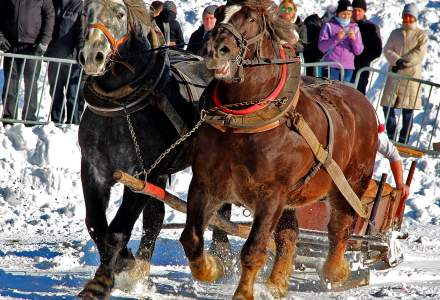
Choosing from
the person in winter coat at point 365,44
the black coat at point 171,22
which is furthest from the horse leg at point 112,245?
the person in winter coat at point 365,44

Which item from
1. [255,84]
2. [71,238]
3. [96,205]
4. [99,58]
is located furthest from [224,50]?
[71,238]

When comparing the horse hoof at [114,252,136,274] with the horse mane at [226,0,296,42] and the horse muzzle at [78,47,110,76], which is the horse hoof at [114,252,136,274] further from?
the horse mane at [226,0,296,42]

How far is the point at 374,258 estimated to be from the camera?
869 centimetres

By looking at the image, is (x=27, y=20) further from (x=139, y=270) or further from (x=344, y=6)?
(x=139, y=270)

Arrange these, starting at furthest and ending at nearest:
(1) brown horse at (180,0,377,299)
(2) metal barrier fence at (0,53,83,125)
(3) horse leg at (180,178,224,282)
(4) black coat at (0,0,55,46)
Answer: (2) metal barrier fence at (0,53,83,125)
(4) black coat at (0,0,55,46)
(3) horse leg at (180,178,224,282)
(1) brown horse at (180,0,377,299)

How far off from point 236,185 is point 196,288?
1.53 metres

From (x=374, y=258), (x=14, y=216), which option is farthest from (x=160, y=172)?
(x=14, y=216)

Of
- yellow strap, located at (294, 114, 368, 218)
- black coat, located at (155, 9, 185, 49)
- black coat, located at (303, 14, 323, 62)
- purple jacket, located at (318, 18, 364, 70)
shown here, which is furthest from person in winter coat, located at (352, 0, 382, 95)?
yellow strap, located at (294, 114, 368, 218)

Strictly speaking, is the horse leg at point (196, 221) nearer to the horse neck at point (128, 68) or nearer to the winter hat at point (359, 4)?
the horse neck at point (128, 68)

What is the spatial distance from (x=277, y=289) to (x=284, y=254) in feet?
1.11

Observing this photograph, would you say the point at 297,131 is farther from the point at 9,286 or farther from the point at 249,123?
the point at 9,286

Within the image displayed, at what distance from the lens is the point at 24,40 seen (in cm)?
1266

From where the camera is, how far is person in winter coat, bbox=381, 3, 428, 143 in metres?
13.3

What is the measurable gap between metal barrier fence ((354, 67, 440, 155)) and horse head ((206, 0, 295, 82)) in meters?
5.97
